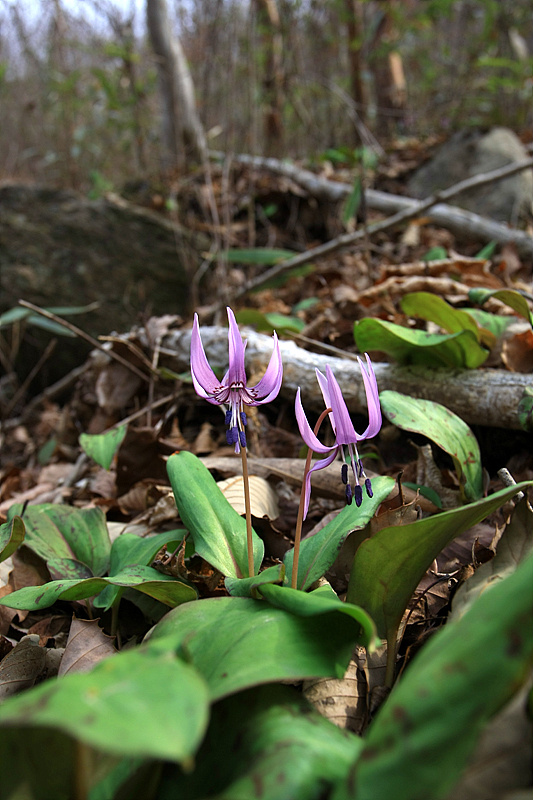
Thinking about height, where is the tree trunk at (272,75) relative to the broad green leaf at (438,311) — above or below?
above

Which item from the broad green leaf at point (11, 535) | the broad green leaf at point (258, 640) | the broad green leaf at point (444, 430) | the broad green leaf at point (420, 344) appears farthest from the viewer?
the broad green leaf at point (420, 344)

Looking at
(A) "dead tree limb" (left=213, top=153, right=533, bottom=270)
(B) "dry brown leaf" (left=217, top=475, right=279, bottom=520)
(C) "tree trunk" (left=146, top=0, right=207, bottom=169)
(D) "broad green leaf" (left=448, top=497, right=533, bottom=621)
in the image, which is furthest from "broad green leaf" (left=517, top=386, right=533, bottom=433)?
(C) "tree trunk" (left=146, top=0, right=207, bottom=169)

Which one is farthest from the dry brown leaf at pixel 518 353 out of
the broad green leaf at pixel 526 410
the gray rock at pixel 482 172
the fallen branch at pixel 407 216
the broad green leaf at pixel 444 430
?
the gray rock at pixel 482 172

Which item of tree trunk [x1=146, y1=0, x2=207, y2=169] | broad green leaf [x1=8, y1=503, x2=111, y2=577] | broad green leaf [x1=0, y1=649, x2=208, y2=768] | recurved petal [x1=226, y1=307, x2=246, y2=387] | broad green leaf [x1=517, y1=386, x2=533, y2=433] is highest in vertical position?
tree trunk [x1=146, y1=0, x2=207, y2=169]

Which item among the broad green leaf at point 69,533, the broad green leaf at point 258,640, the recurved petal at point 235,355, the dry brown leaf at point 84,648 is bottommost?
the dry brown leaf at point 84,648

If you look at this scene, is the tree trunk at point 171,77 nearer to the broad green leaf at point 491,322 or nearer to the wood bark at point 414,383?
the wood bark at point 414,383

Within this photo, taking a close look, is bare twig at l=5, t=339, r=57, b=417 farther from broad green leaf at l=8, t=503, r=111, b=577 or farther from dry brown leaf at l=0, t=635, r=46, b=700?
dry brown leaf at l=0, t=635, r=46, b=700
